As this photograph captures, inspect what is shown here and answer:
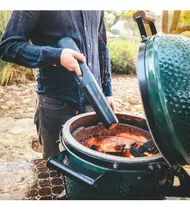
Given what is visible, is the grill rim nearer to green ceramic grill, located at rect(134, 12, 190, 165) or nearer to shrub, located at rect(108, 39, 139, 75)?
green ceramic grill, located at rect(134, 12, 190, 165)

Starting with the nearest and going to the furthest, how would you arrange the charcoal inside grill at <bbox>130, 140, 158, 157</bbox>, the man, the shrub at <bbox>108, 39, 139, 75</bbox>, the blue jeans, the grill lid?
the grill lid < the charcoal inside grill at <bbox>130, 140, 158, 157</bbox> < the man < the blue jeans < the shrub at <bbox>108, 39, 139, 75</bbox>

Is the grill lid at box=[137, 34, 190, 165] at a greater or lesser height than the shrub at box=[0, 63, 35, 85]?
greater

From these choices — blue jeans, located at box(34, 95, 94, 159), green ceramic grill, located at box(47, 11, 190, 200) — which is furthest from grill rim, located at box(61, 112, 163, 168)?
blue jeans, located at box(34, 95, 94, 159)

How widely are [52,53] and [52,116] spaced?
0.87 feet

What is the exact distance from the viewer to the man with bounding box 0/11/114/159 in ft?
2.75

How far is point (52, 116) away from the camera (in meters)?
0.97

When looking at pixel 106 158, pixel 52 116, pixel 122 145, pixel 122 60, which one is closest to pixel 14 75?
pixel 122 60

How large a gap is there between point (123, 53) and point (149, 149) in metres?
2.92

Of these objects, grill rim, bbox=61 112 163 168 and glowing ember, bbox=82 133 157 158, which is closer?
grill rim, bbox=61 112 163 168

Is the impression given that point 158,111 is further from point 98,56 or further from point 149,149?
point 98,56

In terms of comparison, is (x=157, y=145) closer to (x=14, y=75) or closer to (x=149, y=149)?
(x=149, y=149)

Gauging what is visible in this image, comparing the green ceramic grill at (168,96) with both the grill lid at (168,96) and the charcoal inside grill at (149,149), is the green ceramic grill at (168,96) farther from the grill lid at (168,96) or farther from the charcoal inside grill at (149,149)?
the charcoal inside grill at (149,149)

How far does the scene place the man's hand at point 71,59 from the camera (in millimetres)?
732

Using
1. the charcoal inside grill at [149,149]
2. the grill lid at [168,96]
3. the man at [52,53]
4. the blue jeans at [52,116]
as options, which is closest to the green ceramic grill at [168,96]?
the grill lid at [168,96]
